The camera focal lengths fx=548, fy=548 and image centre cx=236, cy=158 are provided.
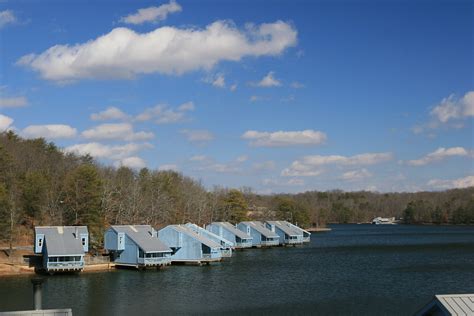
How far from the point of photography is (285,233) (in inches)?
3925

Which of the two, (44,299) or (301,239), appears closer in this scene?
(44,299)

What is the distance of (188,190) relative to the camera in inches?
4727

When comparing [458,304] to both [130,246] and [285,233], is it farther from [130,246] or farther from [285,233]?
[285,233]

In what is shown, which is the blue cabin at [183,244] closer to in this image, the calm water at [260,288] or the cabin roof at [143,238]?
the calm water at [260,288]

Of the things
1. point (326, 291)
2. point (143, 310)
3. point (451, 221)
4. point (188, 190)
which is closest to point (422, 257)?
point (326, 291)

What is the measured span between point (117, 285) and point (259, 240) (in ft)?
169

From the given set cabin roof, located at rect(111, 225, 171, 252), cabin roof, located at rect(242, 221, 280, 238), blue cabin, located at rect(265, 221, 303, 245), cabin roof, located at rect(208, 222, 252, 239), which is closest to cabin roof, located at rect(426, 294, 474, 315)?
cabin roof, located at rect(111, 225, 171, 252)

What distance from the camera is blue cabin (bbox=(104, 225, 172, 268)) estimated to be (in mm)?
55562

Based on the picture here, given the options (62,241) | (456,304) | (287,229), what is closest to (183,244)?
(62,241)

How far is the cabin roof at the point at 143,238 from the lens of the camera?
55906mm

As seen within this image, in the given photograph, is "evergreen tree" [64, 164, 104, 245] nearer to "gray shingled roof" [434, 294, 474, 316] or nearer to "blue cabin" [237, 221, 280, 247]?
"blue cabin" [237, 221, 280, 247]

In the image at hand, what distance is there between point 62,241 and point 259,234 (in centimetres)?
4661

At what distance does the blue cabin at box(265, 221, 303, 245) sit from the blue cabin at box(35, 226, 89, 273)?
49.9 m

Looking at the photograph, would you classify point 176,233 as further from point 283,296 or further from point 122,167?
point 122,167
